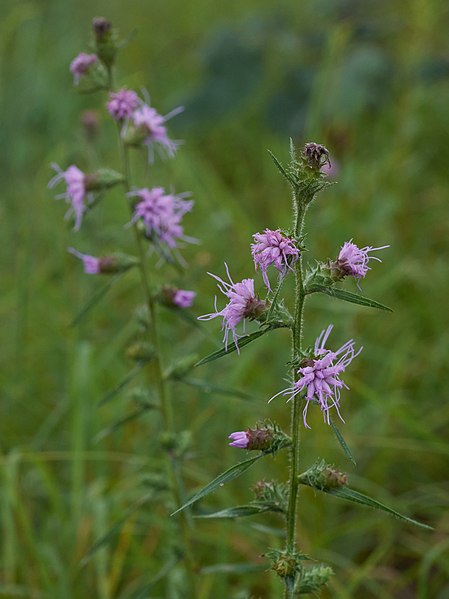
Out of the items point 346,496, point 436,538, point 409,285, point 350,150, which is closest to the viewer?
point 346,496

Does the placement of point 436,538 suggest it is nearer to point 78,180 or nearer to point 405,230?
point 78,180

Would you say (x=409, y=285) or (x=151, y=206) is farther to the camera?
(x=409, y=285)

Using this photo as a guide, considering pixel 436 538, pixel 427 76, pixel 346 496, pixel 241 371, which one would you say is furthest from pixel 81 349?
pixel 427 76

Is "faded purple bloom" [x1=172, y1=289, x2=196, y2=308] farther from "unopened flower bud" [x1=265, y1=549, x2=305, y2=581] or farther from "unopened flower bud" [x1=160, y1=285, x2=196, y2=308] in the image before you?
"unopened flower bud" [x1=265, y1=549, x2=305, y2=581]

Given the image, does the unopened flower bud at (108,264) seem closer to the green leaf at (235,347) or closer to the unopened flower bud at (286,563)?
the green leaf at (235,347)

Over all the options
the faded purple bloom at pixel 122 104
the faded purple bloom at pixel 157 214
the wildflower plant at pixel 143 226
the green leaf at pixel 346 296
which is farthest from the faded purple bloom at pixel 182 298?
the green leaf at pixel 346 296

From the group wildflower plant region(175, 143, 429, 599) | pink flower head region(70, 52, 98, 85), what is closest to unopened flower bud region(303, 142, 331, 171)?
wildflower plant region(175, 143, 429, 599)
